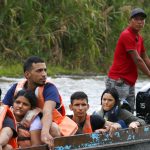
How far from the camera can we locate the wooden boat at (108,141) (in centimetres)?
503

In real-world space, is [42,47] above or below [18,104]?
above

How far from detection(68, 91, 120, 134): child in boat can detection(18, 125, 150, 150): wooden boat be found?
86 mm

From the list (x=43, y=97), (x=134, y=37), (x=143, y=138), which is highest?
(x=134, y=37)

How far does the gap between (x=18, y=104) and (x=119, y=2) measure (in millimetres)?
12796

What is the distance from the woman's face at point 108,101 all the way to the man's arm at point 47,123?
1053 millimetres

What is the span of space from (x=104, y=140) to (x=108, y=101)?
67 centimetres

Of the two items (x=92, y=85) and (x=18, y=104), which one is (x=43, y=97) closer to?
(x=18, y=104)

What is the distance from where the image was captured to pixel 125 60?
6480mm

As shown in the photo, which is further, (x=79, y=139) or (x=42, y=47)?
(x=42, y=47)

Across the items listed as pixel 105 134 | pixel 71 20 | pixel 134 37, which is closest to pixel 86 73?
pixel 71 20

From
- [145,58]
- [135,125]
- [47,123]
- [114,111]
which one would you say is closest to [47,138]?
[47,123]

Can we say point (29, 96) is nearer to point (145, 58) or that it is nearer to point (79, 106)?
point (79, 106)

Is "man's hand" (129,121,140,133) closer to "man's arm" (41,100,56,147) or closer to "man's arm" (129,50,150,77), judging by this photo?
"man's arm" (129,50,150,77)

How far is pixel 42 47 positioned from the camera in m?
15.7
